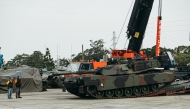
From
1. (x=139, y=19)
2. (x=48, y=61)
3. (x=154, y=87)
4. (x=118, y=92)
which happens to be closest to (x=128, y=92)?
(x=118, y=92)

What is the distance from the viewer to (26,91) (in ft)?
102

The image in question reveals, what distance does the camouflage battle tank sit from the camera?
70.2 feet

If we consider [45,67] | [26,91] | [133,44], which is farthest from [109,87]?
[45,67]

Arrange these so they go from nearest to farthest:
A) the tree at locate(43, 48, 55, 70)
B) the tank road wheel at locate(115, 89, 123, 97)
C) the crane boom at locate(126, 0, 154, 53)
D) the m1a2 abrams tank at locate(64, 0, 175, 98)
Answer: the m1a2 abrams tank at locate(64, 0, 175, 98) < the tank road wheel at locate(115, 89, 123, 97) < the crane boom at locate(126, 0, 154, 53) < the tree at locate(43, 48, 55, 70)

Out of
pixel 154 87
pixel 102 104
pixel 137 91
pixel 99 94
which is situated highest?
pixel 154 87

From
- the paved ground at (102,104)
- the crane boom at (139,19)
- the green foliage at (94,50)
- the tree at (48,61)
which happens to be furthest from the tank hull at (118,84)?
the green foliage at (94,50)

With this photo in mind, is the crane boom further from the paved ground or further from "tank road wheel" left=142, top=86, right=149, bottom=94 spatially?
the paved ground

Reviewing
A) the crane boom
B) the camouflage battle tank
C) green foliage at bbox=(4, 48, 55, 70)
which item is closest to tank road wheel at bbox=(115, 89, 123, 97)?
the camouflage battle tank

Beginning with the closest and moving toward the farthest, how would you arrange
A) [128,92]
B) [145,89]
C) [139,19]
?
[128,92]
[145,89]
[139,19]

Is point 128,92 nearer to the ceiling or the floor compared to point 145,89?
nearer to the floor

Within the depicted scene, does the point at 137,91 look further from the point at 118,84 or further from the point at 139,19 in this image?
the point at 139,19

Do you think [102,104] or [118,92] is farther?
[118,92]

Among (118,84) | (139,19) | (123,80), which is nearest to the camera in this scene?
(118,84)

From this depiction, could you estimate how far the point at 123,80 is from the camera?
22.0 metres
